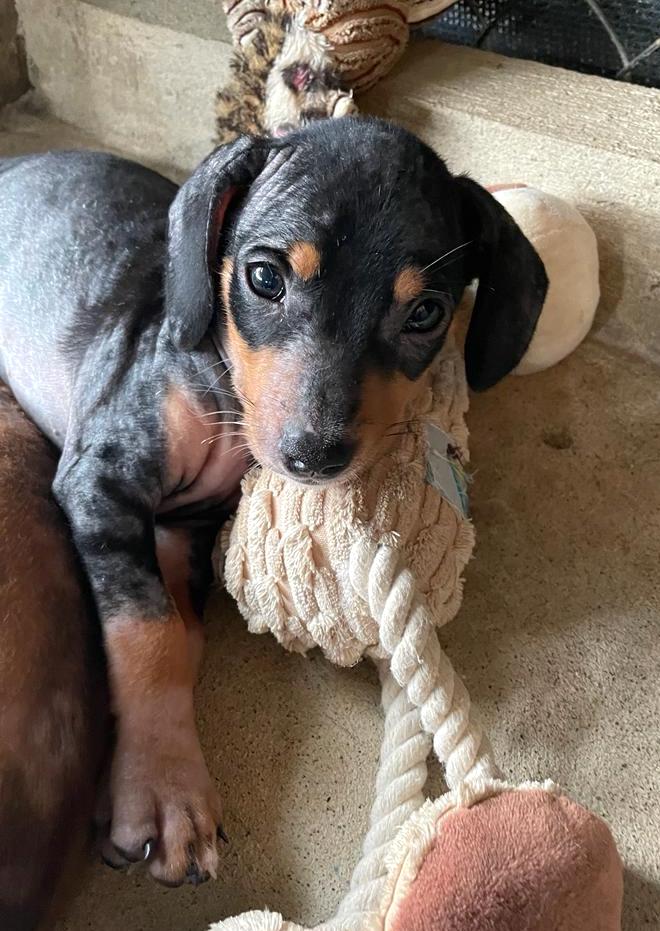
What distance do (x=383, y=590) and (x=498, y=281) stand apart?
2.47 feet

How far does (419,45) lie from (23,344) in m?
1.86

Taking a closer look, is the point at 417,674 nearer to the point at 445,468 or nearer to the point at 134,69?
the point at 445,468

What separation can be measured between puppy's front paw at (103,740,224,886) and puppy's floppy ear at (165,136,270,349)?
34.6 inches

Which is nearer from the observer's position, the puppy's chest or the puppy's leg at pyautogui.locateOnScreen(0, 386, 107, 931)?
the puppy's leg at pyautogui.locateOnScreen(0, 386, 107, 931)

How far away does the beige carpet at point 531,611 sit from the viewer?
1702 mm

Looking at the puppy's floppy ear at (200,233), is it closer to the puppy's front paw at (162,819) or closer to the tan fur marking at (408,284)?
the tan fur marking at (408,284)

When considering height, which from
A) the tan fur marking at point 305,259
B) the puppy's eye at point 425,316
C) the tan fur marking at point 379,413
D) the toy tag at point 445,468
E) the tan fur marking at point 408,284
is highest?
the tan fur marking at point 305,259

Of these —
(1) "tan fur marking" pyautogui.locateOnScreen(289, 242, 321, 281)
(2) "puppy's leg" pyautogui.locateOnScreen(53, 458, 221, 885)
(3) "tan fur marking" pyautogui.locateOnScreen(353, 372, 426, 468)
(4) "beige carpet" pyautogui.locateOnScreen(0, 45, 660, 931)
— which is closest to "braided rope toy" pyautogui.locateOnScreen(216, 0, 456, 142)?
(4) "beige carpet" pyautogui.locateOnScreen(0, 45, 660, 931)

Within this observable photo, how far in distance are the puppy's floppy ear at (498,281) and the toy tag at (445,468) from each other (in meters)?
0.21

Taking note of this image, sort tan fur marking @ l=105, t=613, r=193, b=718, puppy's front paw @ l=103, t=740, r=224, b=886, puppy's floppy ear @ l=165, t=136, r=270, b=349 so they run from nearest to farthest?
puppy's front paw @ l=103, t=740, r=224, b=886, tan fur marking @ l=105, t=613, r=193, b=718, puppy's floppy ear @ l=165, t=136, r=270, b=349

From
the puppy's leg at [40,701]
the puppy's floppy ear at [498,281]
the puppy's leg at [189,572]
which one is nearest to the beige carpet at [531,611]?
the puppy's leg at [189,572]

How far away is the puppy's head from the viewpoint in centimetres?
166

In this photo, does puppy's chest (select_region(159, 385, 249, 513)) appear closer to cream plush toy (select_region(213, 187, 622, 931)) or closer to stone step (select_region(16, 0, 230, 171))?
cream plush toy (select_region(213, 187, 622, 931))

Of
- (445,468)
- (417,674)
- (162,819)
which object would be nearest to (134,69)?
(445,468)
